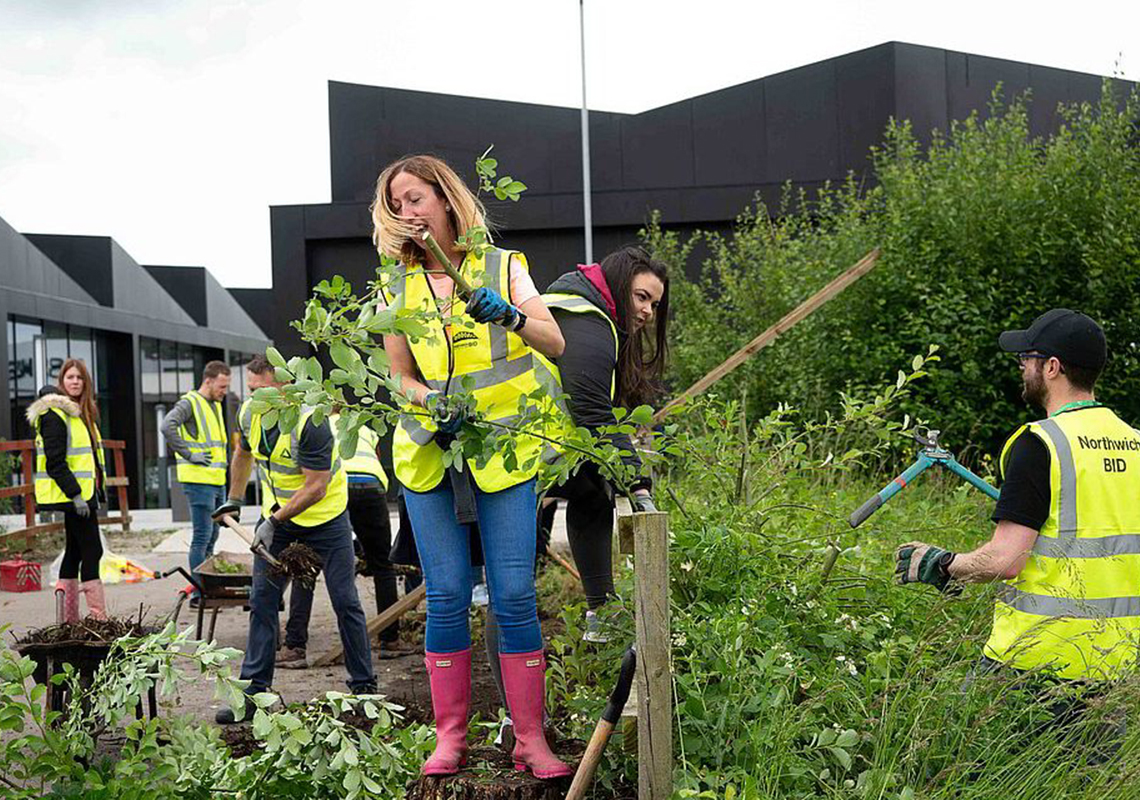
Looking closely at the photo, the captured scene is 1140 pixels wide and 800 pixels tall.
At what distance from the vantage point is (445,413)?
317 centimetres

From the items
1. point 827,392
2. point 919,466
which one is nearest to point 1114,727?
point 919,466

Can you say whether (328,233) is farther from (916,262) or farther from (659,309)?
(659,309)

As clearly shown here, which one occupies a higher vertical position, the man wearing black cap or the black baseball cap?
the black baseball cap

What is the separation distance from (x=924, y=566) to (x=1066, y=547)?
1.27 feet

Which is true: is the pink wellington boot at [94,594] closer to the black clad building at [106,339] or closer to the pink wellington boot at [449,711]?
the pink wellington boot at [449,711]

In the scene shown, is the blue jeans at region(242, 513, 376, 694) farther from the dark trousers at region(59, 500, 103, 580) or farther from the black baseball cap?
the black baseball cap

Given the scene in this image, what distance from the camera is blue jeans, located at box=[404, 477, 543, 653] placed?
3471mm

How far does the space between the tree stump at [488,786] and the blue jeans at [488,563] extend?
345mm

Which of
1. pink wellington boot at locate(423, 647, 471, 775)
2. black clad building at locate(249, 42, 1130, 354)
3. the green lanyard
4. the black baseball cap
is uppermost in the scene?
black clad building at locate(249, 42, 1130, 354)

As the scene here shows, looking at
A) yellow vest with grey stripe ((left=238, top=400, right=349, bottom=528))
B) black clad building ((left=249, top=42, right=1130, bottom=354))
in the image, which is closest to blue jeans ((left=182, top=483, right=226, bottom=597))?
yellow vest with grey stripe ((left=238, top=400, right=349, bottom=528))

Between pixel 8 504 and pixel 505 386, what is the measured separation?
19.0 meters

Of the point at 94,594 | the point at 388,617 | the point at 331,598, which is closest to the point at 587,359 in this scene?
the point at 331,598

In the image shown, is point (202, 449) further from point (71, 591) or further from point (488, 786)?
point (488, 786)

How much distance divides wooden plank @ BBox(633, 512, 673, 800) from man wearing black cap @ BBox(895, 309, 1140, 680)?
94 cm
